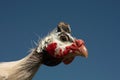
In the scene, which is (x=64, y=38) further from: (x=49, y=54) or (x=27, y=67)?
(x=27, y=67)

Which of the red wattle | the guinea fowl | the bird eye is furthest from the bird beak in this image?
the red wattle

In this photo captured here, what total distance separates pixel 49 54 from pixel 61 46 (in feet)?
0.74

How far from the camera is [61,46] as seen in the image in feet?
20.2

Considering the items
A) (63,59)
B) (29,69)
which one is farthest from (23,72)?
(63,59)

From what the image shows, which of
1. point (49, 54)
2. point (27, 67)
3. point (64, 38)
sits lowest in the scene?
point (27, 67)

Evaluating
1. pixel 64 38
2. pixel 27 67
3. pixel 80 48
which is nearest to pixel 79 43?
pixel 80 48

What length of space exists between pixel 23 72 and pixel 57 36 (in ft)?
2.52

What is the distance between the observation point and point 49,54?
620 cm

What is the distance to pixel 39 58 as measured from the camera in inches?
244

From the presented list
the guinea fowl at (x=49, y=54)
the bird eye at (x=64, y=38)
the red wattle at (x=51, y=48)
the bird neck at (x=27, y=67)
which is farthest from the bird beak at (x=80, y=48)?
the bird neck at (x=27, y=67)

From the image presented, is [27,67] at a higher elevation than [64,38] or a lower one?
lower

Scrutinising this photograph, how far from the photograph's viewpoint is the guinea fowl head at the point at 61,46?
6137mm

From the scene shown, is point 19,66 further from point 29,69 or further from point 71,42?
point 71,42

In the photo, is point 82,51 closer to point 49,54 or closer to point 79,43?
point 79,43
